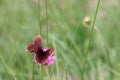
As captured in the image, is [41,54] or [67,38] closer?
[41,54]

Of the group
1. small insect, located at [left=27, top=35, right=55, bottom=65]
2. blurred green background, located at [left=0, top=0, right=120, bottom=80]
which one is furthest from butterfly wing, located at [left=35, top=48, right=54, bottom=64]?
blurred green background, located at [left=0, top=0, right=120, bottom=80]

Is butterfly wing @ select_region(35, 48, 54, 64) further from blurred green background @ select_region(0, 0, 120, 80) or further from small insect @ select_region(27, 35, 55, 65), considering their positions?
blurred green background @ select_region(0, 0, 120, 80)

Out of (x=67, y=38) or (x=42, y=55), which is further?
(x=67, y=38)

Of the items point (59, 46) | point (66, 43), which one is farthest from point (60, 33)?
point (59, 46)

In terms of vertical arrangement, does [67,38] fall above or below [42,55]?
below

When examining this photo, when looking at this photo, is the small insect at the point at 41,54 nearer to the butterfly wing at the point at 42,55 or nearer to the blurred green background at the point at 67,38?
the butterfly wing at the point at 42,55

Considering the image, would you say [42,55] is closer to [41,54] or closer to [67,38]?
[41,54]

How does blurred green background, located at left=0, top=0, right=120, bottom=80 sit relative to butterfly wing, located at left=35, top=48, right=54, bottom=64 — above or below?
below

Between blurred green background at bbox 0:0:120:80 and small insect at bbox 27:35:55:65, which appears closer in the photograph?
small insect at bbox 27:35:55:65

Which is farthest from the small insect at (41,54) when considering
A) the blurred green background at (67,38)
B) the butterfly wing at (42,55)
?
the blurred green background at (67,38)

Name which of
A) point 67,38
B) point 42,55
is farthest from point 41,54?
point 67,38
